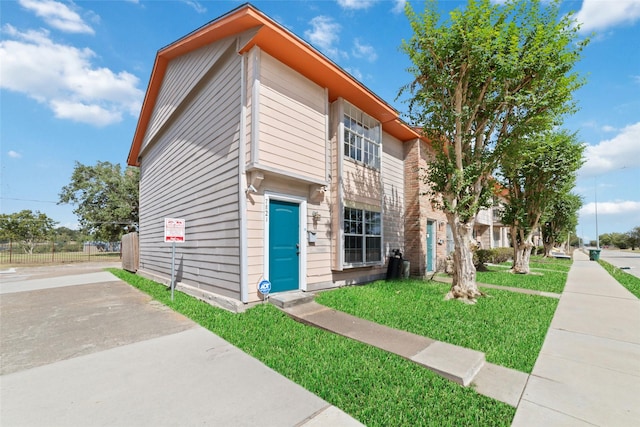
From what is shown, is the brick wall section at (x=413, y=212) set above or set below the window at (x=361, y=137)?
below

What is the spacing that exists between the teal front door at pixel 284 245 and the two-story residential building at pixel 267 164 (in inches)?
1.1

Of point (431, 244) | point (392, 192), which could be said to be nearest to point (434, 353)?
point (392, 192)

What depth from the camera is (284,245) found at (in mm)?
6000

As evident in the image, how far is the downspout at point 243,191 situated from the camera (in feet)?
17.1

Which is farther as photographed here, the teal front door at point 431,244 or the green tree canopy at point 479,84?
the teal front door at point 431,244

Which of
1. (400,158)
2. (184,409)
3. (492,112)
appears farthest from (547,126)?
(184,409)

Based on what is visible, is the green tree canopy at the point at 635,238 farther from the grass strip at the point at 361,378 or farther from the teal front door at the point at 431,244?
the grass strip at the point at 361,378

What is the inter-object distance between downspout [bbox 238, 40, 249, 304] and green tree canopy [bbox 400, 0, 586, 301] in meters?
4.07

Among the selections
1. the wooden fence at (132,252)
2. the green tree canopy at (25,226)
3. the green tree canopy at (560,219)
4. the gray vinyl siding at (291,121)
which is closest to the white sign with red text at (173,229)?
the gray vinyl siding at (291,121)

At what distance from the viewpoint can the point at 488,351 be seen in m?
3.57

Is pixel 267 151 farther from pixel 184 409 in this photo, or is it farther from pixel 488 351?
pixel 488 351

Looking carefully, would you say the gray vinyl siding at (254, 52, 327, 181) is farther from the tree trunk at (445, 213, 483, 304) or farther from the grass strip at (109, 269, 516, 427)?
the tree trunk at (445, 213, 483, 304)

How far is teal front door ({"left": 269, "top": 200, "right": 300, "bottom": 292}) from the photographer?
579cm

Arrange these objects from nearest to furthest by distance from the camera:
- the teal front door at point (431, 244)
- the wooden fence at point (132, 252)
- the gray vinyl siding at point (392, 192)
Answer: the gray vinyl siding at point (392, 192) < the teal front door at point (431, 244) < the wooden fence at point (132, 252)
